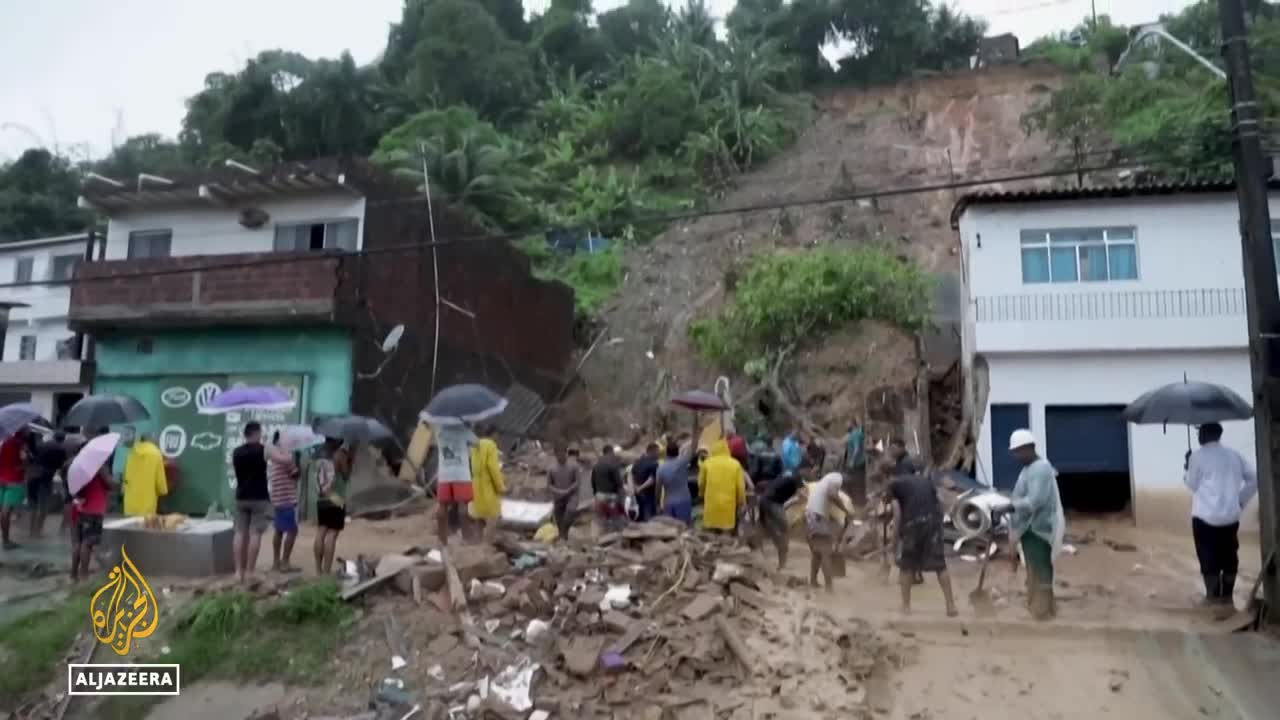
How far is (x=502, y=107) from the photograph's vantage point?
45.0 meters

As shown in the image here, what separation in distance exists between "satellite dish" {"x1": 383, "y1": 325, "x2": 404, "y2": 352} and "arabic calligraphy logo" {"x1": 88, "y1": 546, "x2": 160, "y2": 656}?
7.93 metres

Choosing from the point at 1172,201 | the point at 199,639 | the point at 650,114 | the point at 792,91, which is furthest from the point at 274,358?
the point at 792,91

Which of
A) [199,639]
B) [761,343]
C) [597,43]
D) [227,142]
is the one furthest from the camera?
[597,43]

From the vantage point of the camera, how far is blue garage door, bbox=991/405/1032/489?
17.8m

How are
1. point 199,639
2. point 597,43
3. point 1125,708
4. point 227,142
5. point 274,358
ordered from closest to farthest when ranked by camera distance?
point 1125,708 → point 199,639 → point 274,358 → point 227,142 → point 597,43

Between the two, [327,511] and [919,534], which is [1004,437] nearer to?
[919,534]

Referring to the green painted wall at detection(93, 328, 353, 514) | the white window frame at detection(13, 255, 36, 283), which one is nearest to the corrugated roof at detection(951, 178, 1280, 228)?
the green painted wall at detection(93, 328, 353, 514)

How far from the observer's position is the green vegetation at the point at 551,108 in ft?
114

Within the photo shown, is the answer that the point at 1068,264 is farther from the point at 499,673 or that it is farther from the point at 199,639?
the point at 199,639

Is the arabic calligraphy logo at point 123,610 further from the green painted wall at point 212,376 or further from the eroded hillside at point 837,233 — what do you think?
the eroded hillside at point 837,233

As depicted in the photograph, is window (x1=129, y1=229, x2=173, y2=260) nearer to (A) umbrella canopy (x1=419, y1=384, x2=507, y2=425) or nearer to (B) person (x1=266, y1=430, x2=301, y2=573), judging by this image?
(A) umbrella canopy (x1=419, y1=384, x2=507, y2=425)

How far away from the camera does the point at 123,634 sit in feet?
30.8

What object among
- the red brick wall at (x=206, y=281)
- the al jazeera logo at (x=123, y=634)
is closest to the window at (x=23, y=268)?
the red brick wall at (x=206, y=281)

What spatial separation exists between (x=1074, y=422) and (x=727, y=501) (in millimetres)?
10008
